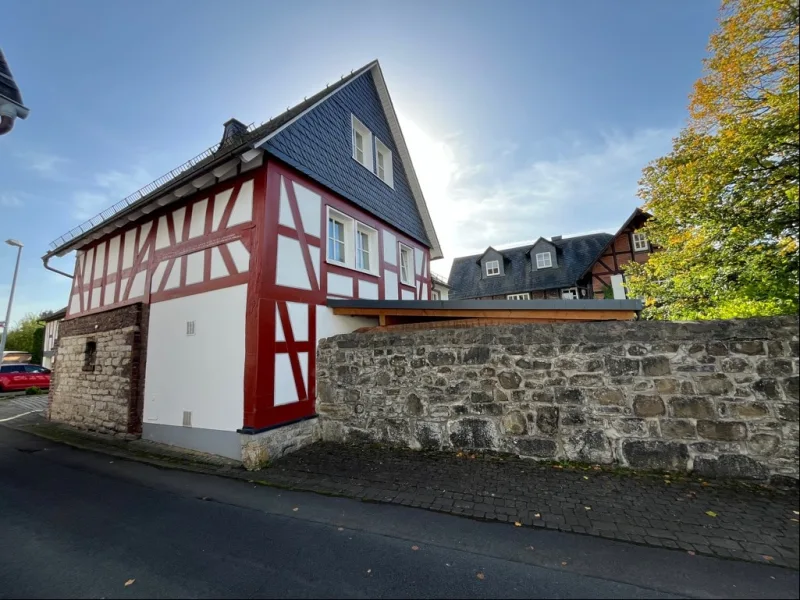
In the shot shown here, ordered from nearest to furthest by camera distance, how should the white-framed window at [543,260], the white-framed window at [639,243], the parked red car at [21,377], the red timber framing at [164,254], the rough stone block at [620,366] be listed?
the rough stone block at [620,366], the red timber framing at [164,254], the parked red car at [21,377], the white-framed window at [639,243], the white-framed window at [543,260]

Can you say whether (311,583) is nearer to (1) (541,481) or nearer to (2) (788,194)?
(1) (541,481)

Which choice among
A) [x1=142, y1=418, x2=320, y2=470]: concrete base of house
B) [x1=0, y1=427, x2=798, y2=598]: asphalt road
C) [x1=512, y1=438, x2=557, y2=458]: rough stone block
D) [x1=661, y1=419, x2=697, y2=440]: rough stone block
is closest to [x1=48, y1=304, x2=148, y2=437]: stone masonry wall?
[x1=142, y1=418, x2=320, y2=470]: concrete base of house

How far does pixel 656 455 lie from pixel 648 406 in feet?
1.91

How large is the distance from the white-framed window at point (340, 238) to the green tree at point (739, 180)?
605 centimetres

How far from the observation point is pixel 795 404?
12.6ft

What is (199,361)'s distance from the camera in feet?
20.5

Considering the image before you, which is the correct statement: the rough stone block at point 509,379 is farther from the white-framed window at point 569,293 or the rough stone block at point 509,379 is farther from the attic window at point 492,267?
the attic window at point 492,267

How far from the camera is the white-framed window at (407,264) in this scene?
10.3 m

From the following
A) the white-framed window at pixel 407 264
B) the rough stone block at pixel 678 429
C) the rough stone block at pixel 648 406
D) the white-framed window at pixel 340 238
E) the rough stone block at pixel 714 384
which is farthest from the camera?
the white-framed window at pixel 407 264

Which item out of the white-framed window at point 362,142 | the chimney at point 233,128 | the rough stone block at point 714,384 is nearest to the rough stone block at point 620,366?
the rough stone block at point 714,384

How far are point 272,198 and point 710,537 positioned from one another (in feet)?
22.4

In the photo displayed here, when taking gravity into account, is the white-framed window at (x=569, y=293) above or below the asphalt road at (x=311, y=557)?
above

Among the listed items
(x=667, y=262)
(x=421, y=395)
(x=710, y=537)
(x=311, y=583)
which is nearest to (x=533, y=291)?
(x=667, y=262)

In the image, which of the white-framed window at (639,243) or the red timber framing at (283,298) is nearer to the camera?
the red timber framing at (283,298)
